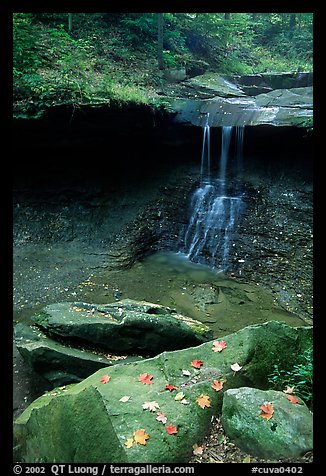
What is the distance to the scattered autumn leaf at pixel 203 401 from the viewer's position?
3033 millimetres

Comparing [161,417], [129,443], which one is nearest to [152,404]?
[161,417]

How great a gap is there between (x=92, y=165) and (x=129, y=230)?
2.57 m

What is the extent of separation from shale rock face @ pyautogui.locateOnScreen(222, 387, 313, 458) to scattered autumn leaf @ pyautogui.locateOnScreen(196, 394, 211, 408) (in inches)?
9.6

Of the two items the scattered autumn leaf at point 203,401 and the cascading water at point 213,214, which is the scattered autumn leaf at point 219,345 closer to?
the scattered autumn leaf at point 203,401

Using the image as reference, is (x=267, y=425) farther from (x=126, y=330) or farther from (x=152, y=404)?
(x=126, y=330)

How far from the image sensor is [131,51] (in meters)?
14.5

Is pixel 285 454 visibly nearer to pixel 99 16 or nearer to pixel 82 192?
pixel 82 192

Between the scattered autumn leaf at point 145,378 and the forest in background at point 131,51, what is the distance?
8.08 m

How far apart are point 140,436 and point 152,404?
364 millimetres

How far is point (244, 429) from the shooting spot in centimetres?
258

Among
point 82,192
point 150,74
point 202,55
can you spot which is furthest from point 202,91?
point 82,192

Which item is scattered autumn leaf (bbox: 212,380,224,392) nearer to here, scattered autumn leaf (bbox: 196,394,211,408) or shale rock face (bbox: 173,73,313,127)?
scattered autumn leaf (bbox: 196,394,211,408)

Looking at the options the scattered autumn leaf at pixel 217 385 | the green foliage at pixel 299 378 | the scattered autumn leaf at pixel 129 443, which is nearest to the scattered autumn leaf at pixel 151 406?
the scattered autumn leaf at pixel 129 443

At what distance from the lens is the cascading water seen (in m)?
10.3
